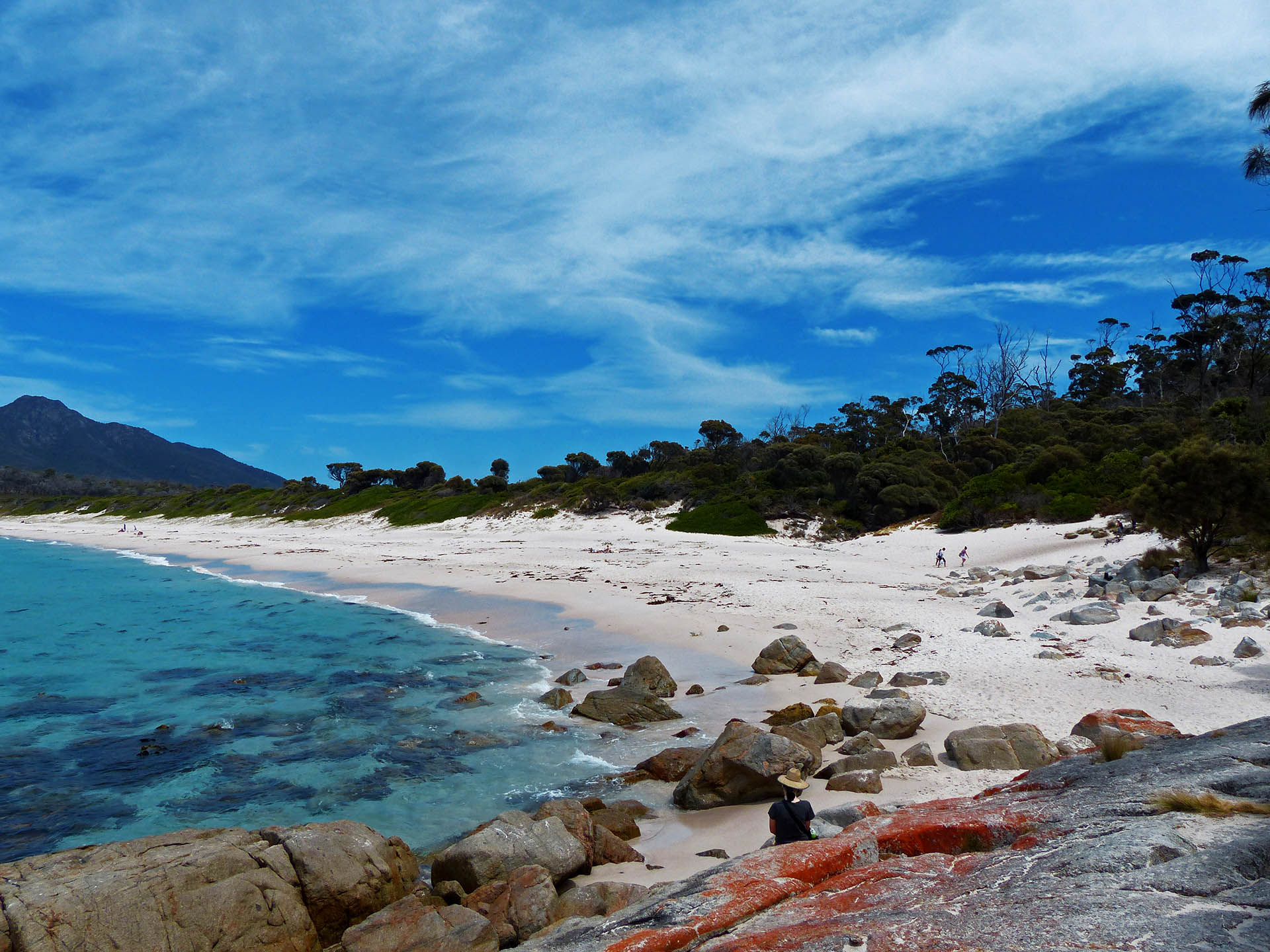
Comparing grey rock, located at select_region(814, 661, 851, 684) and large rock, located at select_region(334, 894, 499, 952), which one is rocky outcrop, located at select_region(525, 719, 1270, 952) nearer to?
large rock, located at select_region(334, 894, 499, 952)

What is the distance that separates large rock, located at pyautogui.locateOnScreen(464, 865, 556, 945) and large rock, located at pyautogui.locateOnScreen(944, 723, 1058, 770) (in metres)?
5.52

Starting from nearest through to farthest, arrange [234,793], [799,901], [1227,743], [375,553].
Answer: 1. [799,901]
2. [1227,743]
3. [234,793]
4. [375,553]

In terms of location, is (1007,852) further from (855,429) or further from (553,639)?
(855,429)

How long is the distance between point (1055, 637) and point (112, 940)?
1559 centimetres

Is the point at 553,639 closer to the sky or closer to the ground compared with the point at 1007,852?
closer to the ground

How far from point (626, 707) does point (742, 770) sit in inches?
176

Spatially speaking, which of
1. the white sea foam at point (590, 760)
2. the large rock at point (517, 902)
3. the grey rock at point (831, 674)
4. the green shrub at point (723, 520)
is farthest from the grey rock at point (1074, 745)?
the green shrub at point (723, 520)

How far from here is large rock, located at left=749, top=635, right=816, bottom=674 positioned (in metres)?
14.9

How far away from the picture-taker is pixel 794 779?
8.09m

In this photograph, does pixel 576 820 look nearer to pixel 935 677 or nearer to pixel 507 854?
pixel 507 854

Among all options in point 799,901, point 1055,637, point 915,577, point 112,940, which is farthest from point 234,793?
point 915,577

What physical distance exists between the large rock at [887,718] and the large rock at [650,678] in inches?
154

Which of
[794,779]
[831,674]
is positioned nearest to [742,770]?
[794,779]

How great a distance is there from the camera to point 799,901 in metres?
4.37
